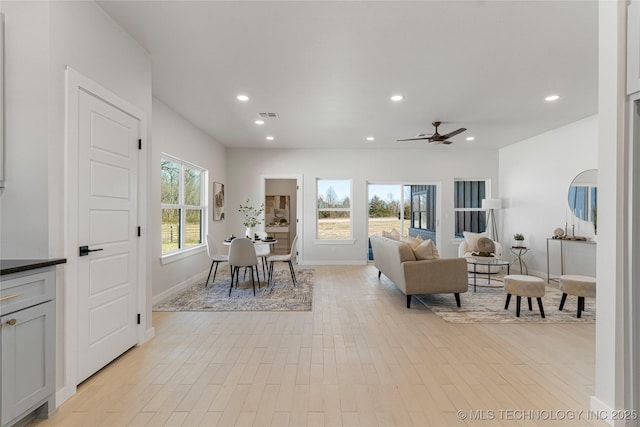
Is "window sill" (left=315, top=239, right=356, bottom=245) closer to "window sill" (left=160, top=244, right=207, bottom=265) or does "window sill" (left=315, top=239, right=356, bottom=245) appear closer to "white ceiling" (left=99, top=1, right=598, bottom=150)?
"window sill" (left=160, top=244, right=207, bottom=265)

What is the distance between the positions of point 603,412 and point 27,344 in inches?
130

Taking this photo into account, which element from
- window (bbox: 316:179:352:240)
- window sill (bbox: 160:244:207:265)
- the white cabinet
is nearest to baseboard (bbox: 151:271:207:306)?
window sill (bbox: 160:244:207:265)

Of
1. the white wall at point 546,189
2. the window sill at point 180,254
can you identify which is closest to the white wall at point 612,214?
the white wall at point 546,189

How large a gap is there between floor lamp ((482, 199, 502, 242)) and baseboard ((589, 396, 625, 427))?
5.53m

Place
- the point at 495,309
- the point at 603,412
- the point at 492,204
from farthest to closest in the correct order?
the point at 492,204 → the point at 495,309 → the point at 603,412

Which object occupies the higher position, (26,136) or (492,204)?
(26,136)

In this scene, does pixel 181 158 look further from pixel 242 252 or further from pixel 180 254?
pixel 242 252

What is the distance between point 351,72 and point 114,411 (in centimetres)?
352

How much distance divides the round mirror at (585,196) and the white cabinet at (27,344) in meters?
6.72

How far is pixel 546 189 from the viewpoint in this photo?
233 inches

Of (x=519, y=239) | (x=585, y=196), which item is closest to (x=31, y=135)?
(x=585, y=196)

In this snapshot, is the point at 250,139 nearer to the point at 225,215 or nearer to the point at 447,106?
the point at 225,215

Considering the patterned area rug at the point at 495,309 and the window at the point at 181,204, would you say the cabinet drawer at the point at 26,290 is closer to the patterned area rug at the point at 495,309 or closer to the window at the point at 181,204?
the window at the point at 181,204

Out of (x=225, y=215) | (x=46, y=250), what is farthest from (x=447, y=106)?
(x=225, y=215)
